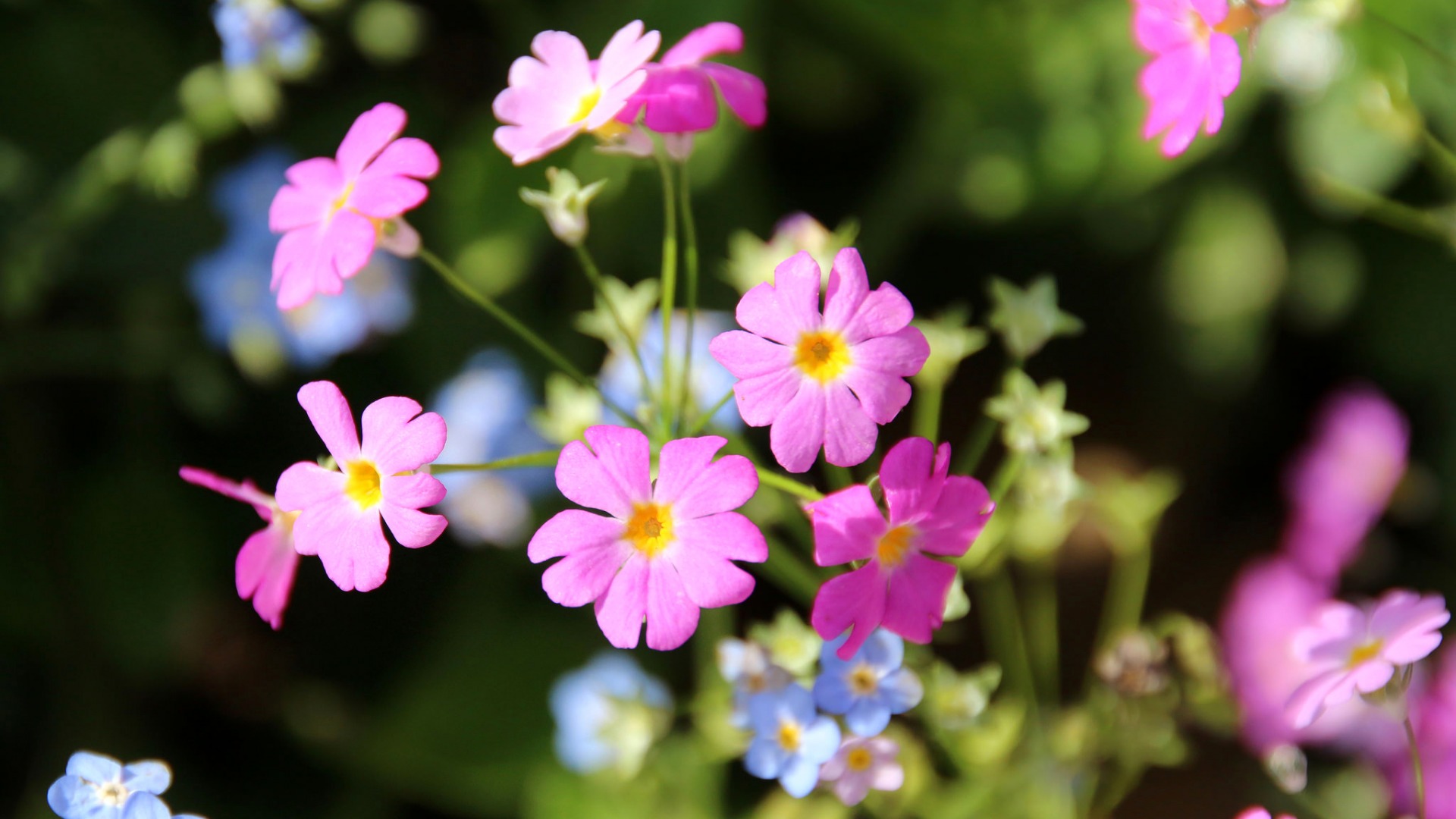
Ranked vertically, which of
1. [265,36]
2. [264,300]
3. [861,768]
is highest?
[265,36]

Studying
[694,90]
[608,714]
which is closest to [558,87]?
[694,90]

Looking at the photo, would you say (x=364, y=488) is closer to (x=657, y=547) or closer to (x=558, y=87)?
(x=657, y=547)

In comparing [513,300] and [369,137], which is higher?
[513,300]

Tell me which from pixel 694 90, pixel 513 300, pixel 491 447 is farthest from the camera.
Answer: pixel 513 300

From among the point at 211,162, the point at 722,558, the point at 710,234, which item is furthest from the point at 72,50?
the point at 722,558

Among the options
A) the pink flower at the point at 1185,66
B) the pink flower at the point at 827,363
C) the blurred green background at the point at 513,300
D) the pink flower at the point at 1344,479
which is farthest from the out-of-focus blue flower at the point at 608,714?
A: the pink flower at the point at 1344,479

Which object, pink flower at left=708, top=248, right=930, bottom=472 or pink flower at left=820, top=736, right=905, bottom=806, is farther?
pink flower at left=820, top=736, right=905, bottom=806

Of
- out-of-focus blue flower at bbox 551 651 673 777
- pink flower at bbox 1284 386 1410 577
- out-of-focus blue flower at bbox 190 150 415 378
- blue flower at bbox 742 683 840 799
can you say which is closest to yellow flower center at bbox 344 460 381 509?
blue flower at bbox 742 683 840 799

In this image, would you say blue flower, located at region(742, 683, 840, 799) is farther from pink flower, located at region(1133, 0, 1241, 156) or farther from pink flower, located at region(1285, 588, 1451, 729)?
pink flower, located at region(1133, 0, 1241, 156)
